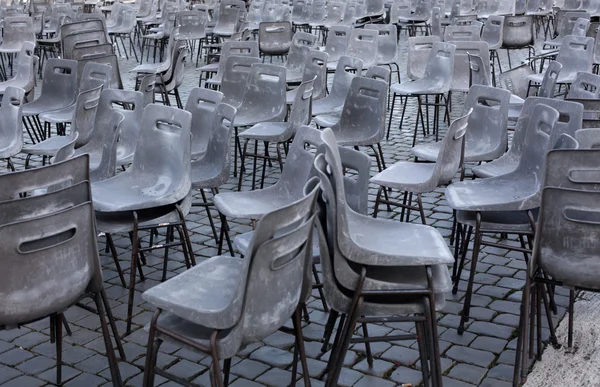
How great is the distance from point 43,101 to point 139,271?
126 inches

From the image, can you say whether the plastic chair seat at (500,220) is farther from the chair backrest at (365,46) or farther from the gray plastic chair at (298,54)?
the chair backrest at (365,46)

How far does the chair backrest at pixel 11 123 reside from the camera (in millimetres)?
5941

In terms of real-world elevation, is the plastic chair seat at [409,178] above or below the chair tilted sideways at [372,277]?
below

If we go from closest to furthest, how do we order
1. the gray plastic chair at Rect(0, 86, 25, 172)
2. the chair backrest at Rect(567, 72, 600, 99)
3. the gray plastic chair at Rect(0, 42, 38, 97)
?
the chair backrest at Rect(567, 72, 600, 99)
the gray plastic chair at Rect(0, 86, 25, 172)
the gray plastic chair at Rect(0, 42, 38, 97)

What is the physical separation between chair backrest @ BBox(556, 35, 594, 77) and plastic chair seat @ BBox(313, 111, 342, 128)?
9.94 ft

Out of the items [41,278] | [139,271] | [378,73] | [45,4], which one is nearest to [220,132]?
[139,271]

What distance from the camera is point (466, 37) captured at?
31.0 ft

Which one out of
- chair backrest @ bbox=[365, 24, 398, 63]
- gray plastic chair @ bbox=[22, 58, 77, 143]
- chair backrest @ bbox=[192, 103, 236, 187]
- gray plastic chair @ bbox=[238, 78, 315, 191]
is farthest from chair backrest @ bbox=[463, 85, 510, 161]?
chair backrest @ bbox=[365, 24, 398, 63]

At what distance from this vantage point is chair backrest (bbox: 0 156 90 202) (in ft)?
10.7

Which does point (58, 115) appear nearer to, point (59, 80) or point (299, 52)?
point (59, 80)

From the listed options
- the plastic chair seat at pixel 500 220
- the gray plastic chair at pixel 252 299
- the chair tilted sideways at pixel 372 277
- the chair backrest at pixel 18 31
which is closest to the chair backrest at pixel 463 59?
the plastic chair seat at pixel 500 220

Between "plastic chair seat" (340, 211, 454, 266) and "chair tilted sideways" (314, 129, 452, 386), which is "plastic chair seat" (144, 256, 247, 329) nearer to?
"chair tilted sideways" (314, 129, 452, 386)

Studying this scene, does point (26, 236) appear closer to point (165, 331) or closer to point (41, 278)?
point (41, 278)

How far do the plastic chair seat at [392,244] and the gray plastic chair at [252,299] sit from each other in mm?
246
